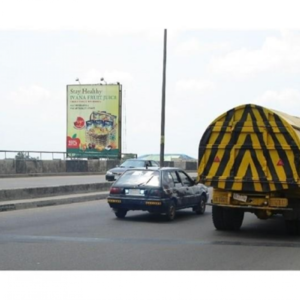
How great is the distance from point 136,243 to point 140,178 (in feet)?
16.1

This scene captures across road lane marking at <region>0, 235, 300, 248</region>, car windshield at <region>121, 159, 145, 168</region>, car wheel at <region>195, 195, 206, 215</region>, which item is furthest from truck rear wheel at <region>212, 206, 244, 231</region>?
car windshield at <region>121, 159, 145, 168</region>

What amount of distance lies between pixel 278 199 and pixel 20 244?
218 inches

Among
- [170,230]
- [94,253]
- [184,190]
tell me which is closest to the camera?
[94,253]

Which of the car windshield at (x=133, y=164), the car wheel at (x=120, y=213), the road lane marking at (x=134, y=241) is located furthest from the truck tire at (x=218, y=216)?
the car windshield at (x=133, y=164)

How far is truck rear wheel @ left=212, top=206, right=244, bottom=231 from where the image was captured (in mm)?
14391

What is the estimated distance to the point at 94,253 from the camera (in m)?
10.8

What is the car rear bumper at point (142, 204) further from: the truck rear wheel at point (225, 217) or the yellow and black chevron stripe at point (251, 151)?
the yellow and black chevron stripe at point (251, 151)

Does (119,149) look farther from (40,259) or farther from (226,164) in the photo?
(40,259)

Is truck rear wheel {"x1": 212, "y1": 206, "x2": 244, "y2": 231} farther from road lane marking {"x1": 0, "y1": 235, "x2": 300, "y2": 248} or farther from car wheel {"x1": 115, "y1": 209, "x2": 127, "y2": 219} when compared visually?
car wheel {"x1": 115, "y1": 209, "x2": 127, "y2": 219}

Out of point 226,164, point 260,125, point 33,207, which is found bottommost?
point 33,207

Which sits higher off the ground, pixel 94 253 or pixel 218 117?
pixel 218 117

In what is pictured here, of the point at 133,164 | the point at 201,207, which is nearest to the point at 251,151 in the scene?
the point at 201,207

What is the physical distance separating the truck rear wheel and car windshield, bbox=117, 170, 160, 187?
2533 mm

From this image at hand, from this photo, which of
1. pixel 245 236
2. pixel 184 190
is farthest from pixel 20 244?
pixel 184 190
